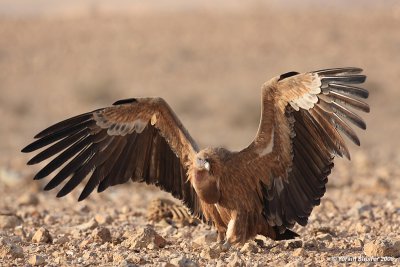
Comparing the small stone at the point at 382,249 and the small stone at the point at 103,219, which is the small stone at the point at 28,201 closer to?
the small stone at the point at 103,219

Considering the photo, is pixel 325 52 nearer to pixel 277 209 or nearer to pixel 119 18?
pixel 119 18

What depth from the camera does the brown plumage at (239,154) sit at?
905 cm

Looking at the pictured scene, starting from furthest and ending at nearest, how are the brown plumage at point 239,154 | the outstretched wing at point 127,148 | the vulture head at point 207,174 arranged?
the outstretched wing at point 127,148
the vulture head at point 207,174
the brown plumage at point 239,154

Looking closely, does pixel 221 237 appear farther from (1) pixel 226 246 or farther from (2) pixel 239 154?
(2) pixel 239 154

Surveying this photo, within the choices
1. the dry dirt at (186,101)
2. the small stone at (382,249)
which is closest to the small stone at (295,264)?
the dry dirt at (186,101)

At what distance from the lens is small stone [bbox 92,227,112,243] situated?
9.48m

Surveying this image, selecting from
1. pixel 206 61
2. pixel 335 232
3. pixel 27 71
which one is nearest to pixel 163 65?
pixel 206 61

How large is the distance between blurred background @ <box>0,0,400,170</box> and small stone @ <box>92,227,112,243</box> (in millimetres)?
17107

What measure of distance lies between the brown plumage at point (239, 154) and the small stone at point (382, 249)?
3.08 feet

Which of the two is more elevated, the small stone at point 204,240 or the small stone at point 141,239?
the small stone at point 141,239

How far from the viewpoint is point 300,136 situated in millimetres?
9305

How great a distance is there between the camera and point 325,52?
130ft

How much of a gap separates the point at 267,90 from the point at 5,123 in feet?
75.1

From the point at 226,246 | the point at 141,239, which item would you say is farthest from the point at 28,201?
the point at 226,246
